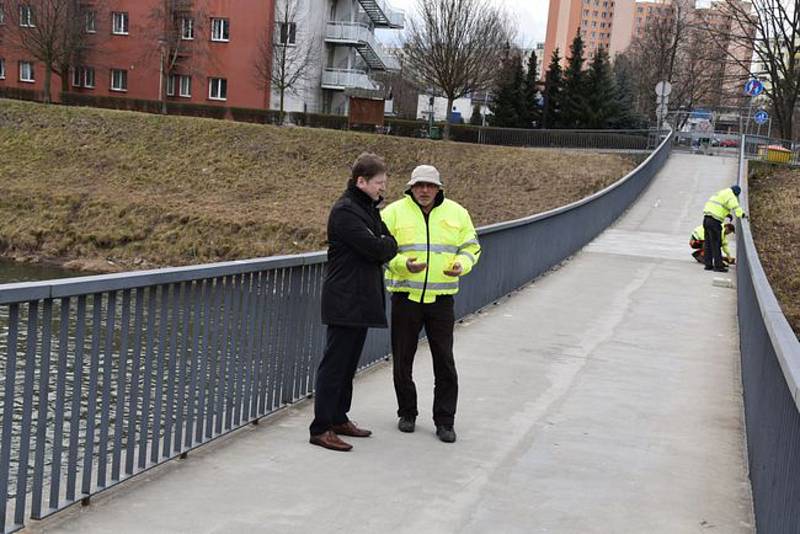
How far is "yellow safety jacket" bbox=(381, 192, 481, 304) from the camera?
6461 millimetres

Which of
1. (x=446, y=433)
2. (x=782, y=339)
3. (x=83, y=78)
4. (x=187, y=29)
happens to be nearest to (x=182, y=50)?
(x=187, y=29)

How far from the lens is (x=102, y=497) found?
498 cm

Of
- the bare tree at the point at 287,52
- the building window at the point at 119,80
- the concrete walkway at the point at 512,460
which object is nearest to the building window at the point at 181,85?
the building window at the point at 119,80

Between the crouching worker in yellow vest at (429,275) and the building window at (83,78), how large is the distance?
56127mm

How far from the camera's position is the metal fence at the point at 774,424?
3.94m

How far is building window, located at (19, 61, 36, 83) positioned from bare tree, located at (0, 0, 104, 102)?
2.53m

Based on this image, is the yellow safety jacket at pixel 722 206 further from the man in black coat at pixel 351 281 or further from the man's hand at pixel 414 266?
the man in black coat at pixel 351 281

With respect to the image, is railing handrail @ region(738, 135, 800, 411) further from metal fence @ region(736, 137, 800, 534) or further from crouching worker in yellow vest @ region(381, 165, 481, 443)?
crouching worker in yellow vest @ region(381, 165, 481, 443)

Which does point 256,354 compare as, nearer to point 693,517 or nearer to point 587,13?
point 693,517

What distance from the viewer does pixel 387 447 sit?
6.31 m

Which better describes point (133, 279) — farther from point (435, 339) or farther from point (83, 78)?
point (83, 78)

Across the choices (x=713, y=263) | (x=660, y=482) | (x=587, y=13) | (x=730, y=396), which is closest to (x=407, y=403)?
(x=660, y=482)

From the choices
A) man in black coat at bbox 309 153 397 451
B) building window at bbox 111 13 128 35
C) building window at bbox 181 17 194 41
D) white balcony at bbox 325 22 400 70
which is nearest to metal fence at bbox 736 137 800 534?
man in black coat at bbox 309 153 397 451

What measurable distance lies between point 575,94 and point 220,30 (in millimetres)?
20508
